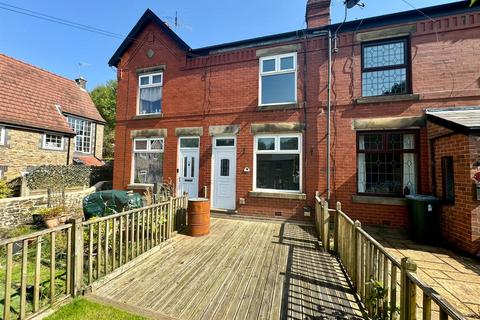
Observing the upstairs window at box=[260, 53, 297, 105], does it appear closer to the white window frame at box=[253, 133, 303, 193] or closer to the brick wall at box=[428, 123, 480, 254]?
the white window frame at box=[253, 133, 303, 193]

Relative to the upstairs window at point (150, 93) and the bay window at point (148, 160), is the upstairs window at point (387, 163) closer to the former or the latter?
the bay window at point (148, 160)

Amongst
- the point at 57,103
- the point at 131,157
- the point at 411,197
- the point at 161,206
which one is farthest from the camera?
the point at 57,103

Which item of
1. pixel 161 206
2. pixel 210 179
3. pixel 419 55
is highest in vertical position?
pixel 419 55

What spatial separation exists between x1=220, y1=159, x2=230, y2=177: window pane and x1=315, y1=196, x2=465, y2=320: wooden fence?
195 inches

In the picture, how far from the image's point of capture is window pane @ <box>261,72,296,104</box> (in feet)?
27.5

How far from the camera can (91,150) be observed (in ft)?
64.5

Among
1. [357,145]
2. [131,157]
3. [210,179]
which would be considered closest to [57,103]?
[131,157]

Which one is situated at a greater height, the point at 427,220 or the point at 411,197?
the point at 411,197

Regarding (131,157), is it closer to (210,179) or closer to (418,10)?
(210,179)

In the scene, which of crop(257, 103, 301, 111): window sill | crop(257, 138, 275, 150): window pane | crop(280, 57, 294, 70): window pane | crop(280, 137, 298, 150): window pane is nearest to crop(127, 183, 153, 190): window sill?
crop(257, 138, 275, 150): window pane

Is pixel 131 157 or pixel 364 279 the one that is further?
pixel 131 157

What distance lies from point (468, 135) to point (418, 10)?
448cm

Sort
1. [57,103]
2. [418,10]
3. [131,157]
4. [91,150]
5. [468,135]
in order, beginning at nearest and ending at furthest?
[468,135] → [418,10] → [131,157] → [57,103] → [91,150]

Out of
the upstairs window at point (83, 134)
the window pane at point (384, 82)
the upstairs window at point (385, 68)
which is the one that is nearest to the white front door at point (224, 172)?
the window pane at point (384, 82)
